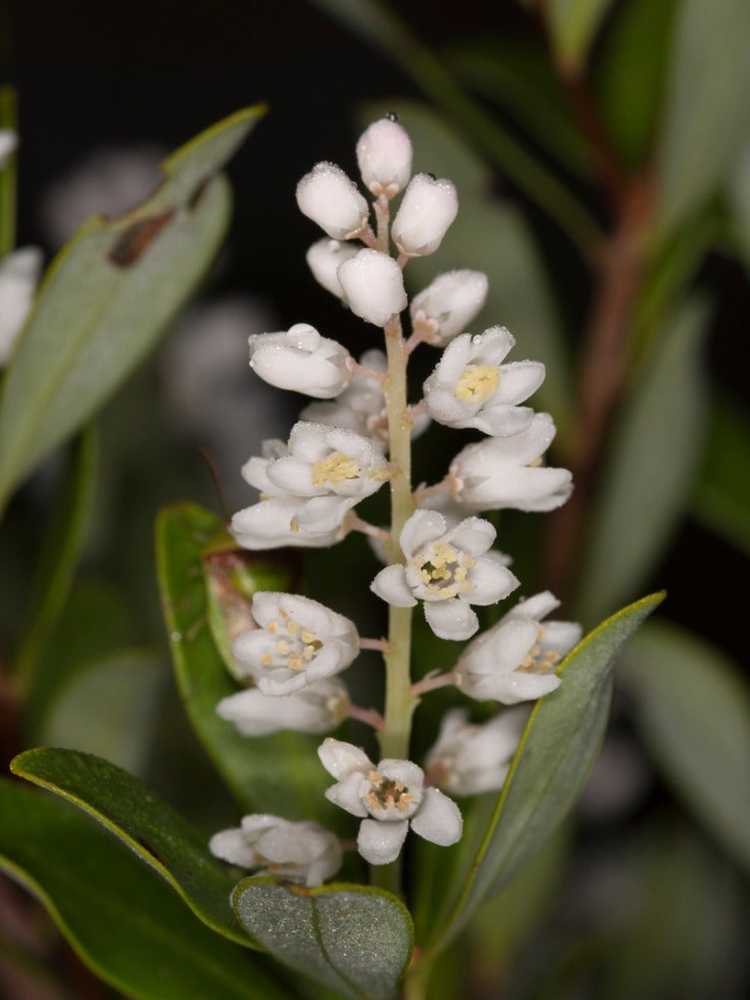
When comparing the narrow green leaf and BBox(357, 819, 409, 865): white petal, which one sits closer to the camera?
BBox(357, 819, 409, 865): white petal

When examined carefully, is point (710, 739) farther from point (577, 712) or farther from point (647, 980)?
point (577, 712)

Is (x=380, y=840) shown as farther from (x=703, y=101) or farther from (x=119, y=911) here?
(x=703, y=101)

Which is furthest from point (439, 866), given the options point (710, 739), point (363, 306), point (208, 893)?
point (710, 739)

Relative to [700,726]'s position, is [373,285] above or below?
above

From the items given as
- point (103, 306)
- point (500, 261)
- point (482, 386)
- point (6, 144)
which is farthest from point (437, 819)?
point (500, 261)

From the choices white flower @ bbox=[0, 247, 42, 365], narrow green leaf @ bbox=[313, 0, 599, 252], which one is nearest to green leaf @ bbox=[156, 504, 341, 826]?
white flower @ bbox=[0, 247, 42, 365]

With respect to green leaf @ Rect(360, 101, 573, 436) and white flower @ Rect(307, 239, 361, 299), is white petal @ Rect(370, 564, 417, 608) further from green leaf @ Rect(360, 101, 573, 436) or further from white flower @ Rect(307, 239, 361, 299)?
green leaf @ Rect(360, 101, 573, 436)

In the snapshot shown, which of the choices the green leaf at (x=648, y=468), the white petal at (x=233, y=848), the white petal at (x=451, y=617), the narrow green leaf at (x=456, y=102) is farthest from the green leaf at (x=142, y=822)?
the narrow green leaf at (x=456, y=102)
